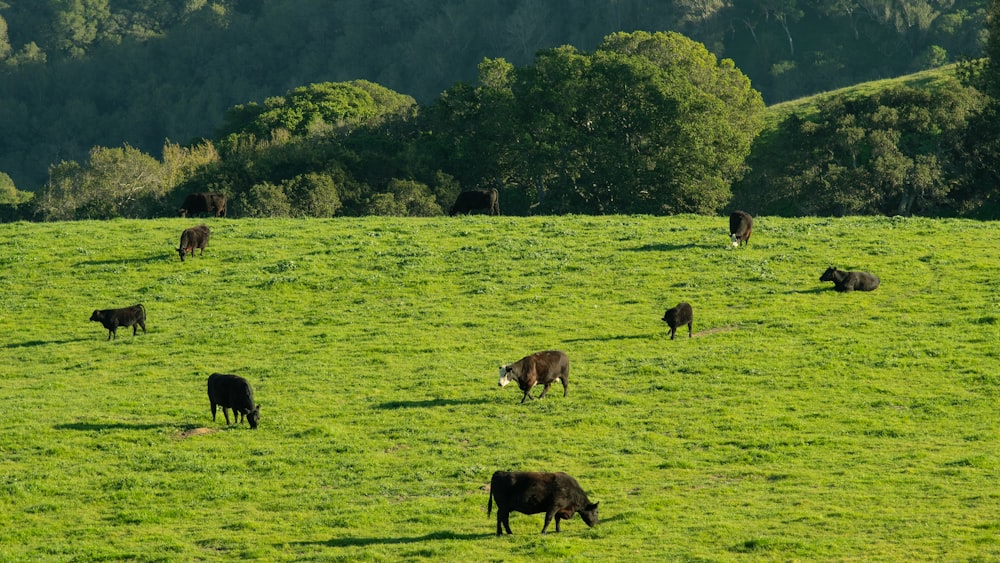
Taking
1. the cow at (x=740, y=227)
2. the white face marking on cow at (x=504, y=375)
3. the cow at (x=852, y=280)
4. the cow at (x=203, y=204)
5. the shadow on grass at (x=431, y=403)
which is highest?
the cow at (x=203, y=204)

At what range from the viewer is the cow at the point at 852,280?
3728 cm

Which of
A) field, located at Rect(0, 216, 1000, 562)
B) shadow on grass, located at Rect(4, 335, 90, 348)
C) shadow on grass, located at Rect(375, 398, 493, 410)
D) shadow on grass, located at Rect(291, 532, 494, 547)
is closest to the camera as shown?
shadow on grass, located at Rect(291, 532, 494, 547)

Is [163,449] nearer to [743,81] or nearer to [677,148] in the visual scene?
[677,148]

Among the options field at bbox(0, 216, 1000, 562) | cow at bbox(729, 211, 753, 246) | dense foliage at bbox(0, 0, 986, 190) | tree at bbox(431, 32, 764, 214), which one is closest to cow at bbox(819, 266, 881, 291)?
field at bbox(0, 216, 1000, 562)

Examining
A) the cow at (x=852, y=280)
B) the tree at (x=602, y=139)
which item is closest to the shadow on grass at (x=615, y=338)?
the cow at (x=852, y=280)

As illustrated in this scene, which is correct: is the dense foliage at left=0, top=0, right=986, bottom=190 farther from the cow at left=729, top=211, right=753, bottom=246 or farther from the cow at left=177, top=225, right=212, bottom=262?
the cow at left=177, top=225, right=212, bottom=262

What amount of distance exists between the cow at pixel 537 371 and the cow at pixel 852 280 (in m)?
13.2

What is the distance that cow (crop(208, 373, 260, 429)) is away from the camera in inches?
1037

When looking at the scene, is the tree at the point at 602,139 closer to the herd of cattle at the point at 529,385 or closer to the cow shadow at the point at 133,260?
the herd of cattle at the point at 529,385

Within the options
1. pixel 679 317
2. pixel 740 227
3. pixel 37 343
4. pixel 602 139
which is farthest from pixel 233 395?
pixel 602 139

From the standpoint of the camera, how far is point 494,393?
92.8 ft

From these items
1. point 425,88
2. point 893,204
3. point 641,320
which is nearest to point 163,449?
point 641,320

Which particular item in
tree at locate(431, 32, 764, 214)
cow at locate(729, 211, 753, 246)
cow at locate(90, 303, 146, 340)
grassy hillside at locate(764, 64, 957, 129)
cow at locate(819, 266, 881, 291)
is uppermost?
grassy hillside at locate(764, 64, 957, 129)

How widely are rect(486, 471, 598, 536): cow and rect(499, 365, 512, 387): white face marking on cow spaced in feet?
Result: 23.6
